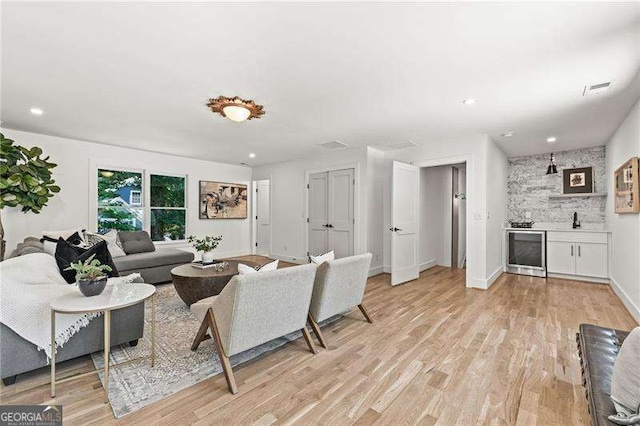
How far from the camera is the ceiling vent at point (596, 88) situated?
8.90 ft

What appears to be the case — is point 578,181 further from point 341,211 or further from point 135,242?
point 135,242

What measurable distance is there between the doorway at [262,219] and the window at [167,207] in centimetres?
194

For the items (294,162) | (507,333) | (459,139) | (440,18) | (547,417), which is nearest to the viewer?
(547,417)

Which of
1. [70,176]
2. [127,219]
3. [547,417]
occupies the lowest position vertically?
[547,417]

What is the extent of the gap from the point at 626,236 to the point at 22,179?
7806 millimetres

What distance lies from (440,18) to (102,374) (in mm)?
3348

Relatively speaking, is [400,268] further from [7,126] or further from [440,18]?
[7,126]

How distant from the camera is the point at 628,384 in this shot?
1.14m

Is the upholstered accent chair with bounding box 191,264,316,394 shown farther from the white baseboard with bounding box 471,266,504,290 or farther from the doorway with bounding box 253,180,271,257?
the doorway with bounding box 253,180,271,257

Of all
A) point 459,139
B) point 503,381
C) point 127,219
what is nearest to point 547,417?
point 503,381

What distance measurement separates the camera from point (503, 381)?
2.05 metres

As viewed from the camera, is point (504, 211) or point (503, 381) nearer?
point (503, 381)

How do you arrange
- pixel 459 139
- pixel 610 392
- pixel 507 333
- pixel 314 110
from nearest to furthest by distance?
pixel 610 392
pixel 507 333
pixel 314 110
pixel 459 139

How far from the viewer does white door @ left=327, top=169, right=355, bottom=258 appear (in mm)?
5715
